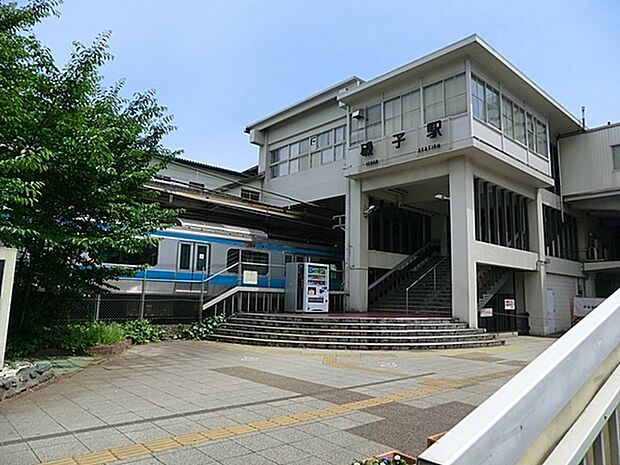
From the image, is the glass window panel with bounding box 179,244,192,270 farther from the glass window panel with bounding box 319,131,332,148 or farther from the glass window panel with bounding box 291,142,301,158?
the glass window panel with bounding box 291,142,301,158

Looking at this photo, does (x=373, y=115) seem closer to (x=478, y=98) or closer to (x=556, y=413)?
(x=478, y=98)

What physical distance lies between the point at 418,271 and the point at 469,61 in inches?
397

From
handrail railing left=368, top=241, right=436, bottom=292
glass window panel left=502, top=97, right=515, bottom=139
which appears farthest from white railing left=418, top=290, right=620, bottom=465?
handrail railing left=368, top=241, right=436, bottom=292

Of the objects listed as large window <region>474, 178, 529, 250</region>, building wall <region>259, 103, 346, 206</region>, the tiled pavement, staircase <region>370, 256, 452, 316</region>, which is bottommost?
the tiled pavement

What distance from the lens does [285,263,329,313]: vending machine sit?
1656cm

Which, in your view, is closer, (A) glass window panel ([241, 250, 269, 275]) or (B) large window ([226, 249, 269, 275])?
(B) large window ([226, 249, 269, 275])

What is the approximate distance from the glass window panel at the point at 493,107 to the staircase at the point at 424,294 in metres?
6.86

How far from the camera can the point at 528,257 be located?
724 inches

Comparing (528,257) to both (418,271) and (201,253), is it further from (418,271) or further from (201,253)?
(201,253)

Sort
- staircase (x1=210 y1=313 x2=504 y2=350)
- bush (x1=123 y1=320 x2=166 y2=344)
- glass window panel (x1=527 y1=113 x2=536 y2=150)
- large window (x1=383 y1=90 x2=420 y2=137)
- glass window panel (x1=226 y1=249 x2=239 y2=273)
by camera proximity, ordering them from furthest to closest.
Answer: glass window panel (x1=527 y1=113 x2=536 y2=150)
large window (x1=383 y1=90 x2=420 y2=137)
glass window panel (x1=226 y1=249 x2=239 y2=273)
bush (x1=123 y1=320 x2=166 y2=344)
staircase (x1=210 y1=313 x2=504 y2=350)

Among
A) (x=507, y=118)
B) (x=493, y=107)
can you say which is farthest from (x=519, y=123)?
(x=493, y=107)

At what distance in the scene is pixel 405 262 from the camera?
842 inches

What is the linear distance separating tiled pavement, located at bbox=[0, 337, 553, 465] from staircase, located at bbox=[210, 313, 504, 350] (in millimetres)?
2614

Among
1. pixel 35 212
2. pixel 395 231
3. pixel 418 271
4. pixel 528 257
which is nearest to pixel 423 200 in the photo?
pixel 395 231
